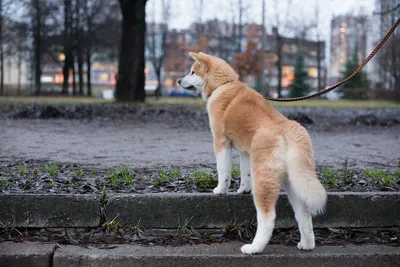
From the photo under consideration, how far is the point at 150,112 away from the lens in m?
17.9

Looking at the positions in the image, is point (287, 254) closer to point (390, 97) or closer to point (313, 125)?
point (313, 125)

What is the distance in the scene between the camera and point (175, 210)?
4.82 meters

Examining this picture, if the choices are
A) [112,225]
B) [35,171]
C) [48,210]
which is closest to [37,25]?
[35,171]

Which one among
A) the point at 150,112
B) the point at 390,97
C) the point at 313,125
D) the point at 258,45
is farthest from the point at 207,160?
the point at 258,45

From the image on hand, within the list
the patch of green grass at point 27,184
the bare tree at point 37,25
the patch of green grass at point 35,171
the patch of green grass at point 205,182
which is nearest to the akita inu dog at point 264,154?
the patch of green grass at point 205,182

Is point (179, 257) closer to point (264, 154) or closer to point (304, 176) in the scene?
point (264, 154)

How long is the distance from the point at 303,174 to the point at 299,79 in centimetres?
5783

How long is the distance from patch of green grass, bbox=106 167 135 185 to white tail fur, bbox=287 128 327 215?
6.86 feet

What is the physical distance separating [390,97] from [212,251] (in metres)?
40.5

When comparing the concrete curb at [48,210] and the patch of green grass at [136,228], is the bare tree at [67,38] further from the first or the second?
the patch of green grass at [136,228]

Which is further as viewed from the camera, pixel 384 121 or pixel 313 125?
pixel 384 121

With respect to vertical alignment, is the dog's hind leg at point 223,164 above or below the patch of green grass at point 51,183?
above

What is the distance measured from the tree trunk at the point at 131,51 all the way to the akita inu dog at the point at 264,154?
58.0 feet

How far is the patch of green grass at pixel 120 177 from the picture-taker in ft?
18.4
